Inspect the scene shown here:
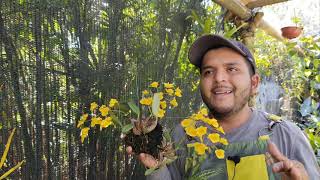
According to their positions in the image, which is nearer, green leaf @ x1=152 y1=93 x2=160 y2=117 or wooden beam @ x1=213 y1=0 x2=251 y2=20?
green leaf @ x1=152 y1=93 x2=160 y2=117

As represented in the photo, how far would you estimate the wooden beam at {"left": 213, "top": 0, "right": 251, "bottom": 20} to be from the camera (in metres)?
2.49

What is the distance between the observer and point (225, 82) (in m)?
1.48

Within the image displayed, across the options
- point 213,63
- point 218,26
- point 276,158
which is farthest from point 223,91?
point 218,26

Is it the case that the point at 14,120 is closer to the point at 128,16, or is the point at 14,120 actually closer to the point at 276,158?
the point at 128,16

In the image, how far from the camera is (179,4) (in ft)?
6.89

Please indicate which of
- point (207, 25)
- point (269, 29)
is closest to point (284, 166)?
point (207, 25)

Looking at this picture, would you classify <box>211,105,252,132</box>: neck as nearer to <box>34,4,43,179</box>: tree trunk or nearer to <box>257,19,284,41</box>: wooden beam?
<box>34,4,43,179</box>: tree trunk

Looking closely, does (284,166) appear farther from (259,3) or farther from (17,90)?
(259,3)

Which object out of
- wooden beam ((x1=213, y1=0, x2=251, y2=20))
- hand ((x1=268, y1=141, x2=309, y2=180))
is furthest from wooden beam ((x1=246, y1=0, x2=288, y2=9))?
hand ((x1=268, y1=141, x2=309, y2=180))

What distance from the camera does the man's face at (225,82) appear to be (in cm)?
148

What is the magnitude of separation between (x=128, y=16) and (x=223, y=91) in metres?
0.60

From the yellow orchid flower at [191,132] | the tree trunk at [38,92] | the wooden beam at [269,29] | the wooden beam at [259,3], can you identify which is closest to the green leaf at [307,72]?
the wooden beam at [269,29]

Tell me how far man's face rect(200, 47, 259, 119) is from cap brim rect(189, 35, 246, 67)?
1.2 inches

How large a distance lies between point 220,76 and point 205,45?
21 centimetres
